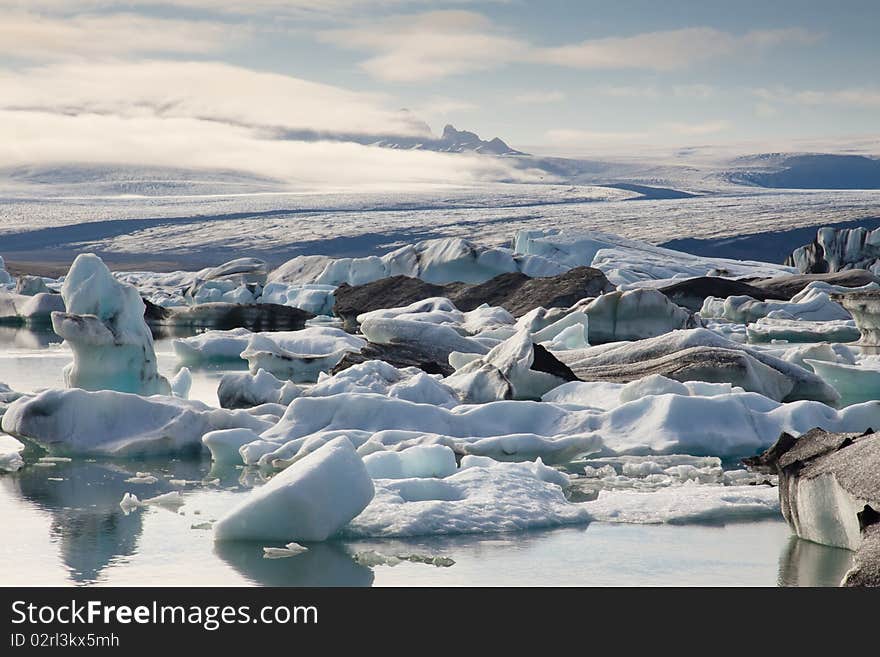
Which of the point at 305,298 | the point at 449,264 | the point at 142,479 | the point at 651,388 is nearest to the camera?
the point at 142,479

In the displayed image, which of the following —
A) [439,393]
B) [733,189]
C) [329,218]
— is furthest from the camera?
[733,189]

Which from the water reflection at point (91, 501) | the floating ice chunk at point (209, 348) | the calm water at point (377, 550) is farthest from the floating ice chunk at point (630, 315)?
the calm water at point (377, 550)

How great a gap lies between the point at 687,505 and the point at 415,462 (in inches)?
58.6

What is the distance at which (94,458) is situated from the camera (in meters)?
7.87

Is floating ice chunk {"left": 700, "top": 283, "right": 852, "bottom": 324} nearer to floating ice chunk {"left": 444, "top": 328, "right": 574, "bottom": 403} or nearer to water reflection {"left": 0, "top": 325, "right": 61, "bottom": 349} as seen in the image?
water reflection {"left": 0, "top": 325, "right": 61, "bottom": 349}

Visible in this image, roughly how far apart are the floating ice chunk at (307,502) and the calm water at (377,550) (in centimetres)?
10

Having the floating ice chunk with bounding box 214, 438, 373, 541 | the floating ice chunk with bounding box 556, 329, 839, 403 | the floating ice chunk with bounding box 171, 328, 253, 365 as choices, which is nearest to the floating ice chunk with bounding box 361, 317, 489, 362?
the floating ice chunk with bounding box 556, 329, 839, 403

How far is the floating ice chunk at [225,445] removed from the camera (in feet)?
25.5

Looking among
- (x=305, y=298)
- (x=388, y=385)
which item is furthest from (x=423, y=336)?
(x=305, y=298)

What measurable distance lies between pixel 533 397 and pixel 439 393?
4.87 ft

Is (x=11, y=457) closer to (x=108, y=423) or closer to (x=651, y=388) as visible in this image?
(x=108, y=423)

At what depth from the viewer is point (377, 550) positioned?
5.34m

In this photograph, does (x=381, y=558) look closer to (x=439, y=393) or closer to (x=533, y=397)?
(x=439, y=393)

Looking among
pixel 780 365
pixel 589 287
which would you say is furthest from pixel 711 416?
pixel 589 287
